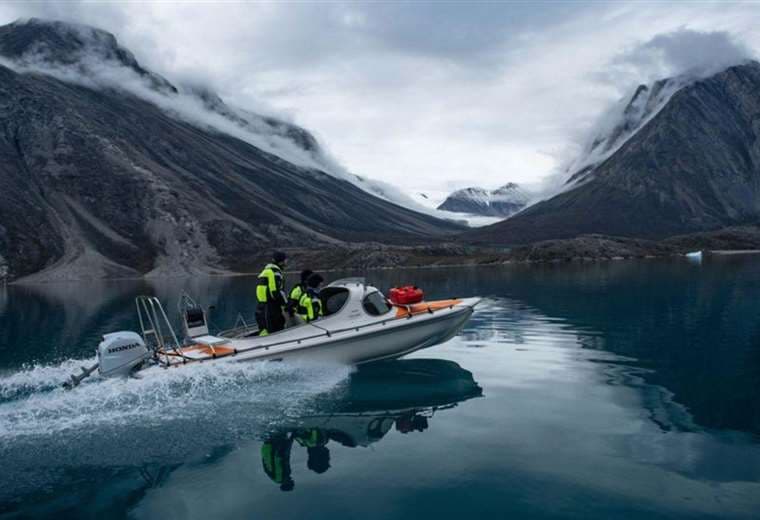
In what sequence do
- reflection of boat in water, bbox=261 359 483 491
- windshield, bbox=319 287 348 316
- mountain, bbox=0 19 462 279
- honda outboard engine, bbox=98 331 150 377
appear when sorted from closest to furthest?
reflection of boat in water, bbox=261 359 483 491
honda outboard engine, bbox=98 331 150 377
windshield, bbox=319 287 348 316
mountain, bbox=0 19 462 279

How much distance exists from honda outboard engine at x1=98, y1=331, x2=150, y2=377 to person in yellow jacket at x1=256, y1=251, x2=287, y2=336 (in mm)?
3694

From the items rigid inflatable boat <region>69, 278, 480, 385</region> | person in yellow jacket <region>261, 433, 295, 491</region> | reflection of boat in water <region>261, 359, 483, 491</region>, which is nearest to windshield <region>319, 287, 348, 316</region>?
rigid inflatable boat <region>69, 278, 480, 385</region>

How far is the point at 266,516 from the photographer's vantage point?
33.3 ft

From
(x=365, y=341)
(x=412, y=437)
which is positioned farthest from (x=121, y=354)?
(x=412, y=437)

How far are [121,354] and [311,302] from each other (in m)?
5.94

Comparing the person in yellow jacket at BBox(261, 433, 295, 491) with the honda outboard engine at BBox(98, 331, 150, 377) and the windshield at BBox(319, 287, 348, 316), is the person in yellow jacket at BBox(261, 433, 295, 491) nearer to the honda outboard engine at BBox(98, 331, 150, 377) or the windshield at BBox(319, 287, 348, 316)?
the honda outboard engine at BBox(98, 331, 150, 377)

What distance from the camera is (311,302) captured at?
20375mm

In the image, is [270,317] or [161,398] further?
[270,317]

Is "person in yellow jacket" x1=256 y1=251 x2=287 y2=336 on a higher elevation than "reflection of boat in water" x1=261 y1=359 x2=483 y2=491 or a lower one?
higher

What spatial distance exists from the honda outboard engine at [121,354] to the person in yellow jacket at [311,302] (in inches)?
195

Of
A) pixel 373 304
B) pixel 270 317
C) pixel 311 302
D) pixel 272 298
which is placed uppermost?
pixel 272 298

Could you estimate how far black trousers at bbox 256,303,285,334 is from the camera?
66.0 ft

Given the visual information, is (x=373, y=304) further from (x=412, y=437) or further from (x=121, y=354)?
(x=121, y=354)

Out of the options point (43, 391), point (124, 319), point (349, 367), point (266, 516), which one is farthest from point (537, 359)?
point (124, 319)
